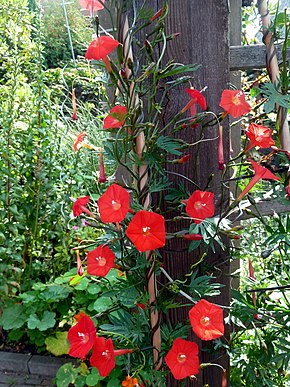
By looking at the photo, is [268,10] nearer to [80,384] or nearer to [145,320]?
[145,320]

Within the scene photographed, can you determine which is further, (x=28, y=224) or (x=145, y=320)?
(x=28, y=224)

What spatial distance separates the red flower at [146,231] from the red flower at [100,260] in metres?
0.13

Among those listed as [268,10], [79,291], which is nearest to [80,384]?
[79,291]

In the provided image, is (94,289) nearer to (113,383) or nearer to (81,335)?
(113,383)

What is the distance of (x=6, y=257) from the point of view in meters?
2.35

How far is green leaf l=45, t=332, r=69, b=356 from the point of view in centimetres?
230

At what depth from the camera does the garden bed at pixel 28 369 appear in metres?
2.38

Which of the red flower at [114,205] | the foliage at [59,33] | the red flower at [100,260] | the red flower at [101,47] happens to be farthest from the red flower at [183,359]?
the foliage at [59,33]

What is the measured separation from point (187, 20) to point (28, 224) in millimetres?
1608

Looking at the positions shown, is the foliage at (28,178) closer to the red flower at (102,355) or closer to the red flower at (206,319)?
the red flower at (102,355)

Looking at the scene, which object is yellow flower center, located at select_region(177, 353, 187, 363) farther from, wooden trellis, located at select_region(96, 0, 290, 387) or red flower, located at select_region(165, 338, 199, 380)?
wooden trellis, located at select_region(96, 0, 290, 387)

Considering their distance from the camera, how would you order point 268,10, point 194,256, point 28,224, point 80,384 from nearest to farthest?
point 268,10 → point 194,256 → point 80,384 → point 28,224

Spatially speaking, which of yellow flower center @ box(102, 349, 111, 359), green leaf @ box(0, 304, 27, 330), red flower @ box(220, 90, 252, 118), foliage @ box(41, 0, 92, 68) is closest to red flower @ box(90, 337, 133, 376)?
yellow flower center @ box(102, 349, 111, 359)

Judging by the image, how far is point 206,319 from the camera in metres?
1.07
